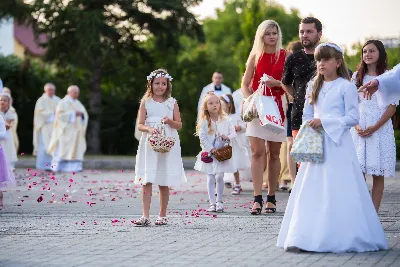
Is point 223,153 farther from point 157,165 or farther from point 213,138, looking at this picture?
point 157,165

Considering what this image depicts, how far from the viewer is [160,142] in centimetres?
1099

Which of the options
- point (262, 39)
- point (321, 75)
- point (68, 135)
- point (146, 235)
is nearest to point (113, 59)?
point (68, 135)

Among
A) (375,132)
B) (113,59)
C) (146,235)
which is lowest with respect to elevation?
(146,235)

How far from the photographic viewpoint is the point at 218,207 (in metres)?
12.7

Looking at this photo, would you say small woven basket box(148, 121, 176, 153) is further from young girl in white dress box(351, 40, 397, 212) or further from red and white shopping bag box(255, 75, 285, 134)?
young girl in white dress box(351, 40, 397, 212)

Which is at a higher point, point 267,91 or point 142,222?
point 267,91

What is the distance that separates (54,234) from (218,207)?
3.03 metres

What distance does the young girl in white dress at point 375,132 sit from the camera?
1054 cm

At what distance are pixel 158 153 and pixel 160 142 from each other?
0.35 m

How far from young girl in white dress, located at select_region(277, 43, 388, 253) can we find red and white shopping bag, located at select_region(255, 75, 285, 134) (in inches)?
94.7

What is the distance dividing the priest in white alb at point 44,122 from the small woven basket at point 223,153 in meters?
13.6

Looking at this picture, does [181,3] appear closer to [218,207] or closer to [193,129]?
[193,129]

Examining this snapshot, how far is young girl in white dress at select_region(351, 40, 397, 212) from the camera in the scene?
415 inches

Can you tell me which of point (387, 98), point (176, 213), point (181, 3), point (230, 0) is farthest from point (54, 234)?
point (230, 0)
